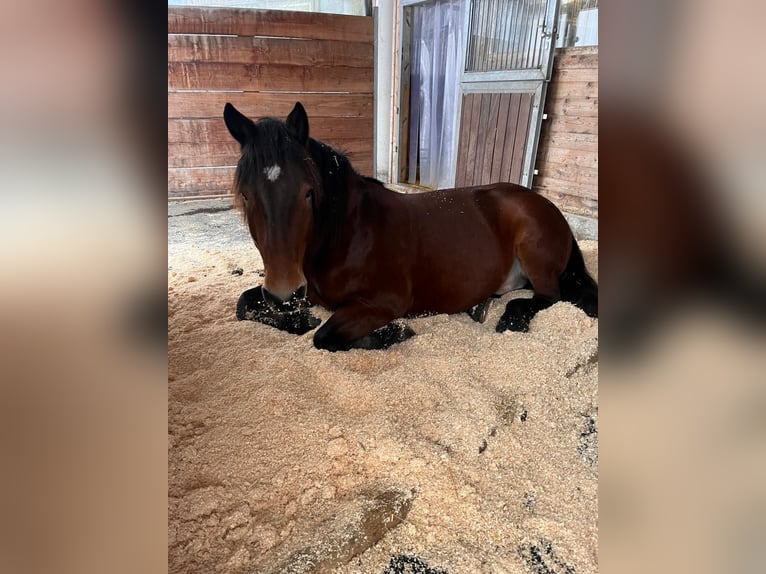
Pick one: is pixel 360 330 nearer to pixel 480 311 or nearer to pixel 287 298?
pixel 287 298

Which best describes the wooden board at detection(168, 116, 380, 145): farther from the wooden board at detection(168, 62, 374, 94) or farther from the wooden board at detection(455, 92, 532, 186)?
the wooden board at detection(455, 92, 532, 186)

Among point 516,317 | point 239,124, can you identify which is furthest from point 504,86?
point 239,124

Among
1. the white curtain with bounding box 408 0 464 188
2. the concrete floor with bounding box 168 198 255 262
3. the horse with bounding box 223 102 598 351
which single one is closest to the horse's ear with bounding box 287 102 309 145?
the horse with bounding box 223 102 598 351

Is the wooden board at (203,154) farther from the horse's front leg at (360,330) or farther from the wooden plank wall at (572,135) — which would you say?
the horse's front leg at (360,330)

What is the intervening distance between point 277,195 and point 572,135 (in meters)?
3.68

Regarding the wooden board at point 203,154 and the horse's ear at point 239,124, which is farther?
the wooden board at point 203,154

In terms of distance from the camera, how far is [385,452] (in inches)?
62.6

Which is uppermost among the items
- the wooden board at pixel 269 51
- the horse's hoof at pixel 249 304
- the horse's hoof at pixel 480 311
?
the wooden board at pixel 269 51

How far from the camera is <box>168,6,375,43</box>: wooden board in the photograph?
19.5ft

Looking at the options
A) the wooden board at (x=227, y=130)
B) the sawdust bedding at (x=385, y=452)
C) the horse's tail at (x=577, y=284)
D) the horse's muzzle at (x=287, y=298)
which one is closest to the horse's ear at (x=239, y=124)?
the horse's muzzle at (x=287, y=298)

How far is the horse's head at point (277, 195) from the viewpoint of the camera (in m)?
2.06

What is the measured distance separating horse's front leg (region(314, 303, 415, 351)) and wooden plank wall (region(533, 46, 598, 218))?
115 inches

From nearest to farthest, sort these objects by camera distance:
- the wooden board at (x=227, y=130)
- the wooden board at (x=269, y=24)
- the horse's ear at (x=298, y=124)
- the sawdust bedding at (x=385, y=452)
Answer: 1. the sawdust bedding at (x=385, y=452)
2. the horse's ear at (x=298, y=124)
3. the wooden board at (x=269, y=24)
4. the wooden board at (x=227, y=130)
